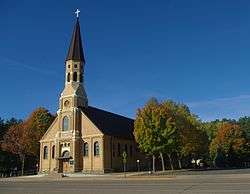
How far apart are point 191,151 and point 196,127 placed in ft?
15.4

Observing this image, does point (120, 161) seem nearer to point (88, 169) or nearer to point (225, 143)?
point (88, 169)

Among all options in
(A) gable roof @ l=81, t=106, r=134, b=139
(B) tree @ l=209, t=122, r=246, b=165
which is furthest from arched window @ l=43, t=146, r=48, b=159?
(B) tree @ l=209, t=122, r=246, b=165

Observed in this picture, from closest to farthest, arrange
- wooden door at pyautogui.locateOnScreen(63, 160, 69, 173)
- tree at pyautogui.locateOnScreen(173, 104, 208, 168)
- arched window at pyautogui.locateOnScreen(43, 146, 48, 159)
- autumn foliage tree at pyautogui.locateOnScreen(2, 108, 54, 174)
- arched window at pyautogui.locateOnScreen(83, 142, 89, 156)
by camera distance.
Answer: tree at pyautogui.locateOnScreen(173, 104, 208, 168), arched window at pyautogui.locateOnScreen(83, 142, 89, 156), wooden door at pyautogui.locateOnScreen(63, 160, 69, 173), arched window at pyautogui.locateOnScreen(43, 146, 48, 159), autumn foliage tree at pyautogui.locateOnScreen(2, 108, 54, 174)

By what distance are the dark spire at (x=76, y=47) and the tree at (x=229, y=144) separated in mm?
39020

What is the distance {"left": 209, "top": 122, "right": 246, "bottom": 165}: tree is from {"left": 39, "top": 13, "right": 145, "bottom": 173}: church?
971 inches

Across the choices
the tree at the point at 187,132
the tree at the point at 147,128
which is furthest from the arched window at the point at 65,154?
the tree at the point at 187,132

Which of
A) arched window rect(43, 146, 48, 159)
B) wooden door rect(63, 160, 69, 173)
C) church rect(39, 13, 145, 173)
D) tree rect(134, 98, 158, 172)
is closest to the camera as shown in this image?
tree rect(134, 98, 158, 172)

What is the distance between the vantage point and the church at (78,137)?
69.9 metres

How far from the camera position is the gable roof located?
2852 inches

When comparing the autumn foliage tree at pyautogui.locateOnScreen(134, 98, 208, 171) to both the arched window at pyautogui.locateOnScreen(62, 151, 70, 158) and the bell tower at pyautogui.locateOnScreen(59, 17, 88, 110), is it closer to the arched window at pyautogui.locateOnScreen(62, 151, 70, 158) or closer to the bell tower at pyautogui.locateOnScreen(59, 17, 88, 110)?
the bell tower at pyautogui.locateOnScreen(59, 17, 88, 110)

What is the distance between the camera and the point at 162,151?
6303 cm

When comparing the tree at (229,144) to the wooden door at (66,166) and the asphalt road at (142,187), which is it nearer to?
the wooden door at (66,166)

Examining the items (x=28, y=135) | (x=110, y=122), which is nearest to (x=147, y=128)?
(x=110, y=122)

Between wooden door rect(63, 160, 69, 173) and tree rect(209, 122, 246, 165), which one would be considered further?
tree rect(209, 122, 246, 165)
